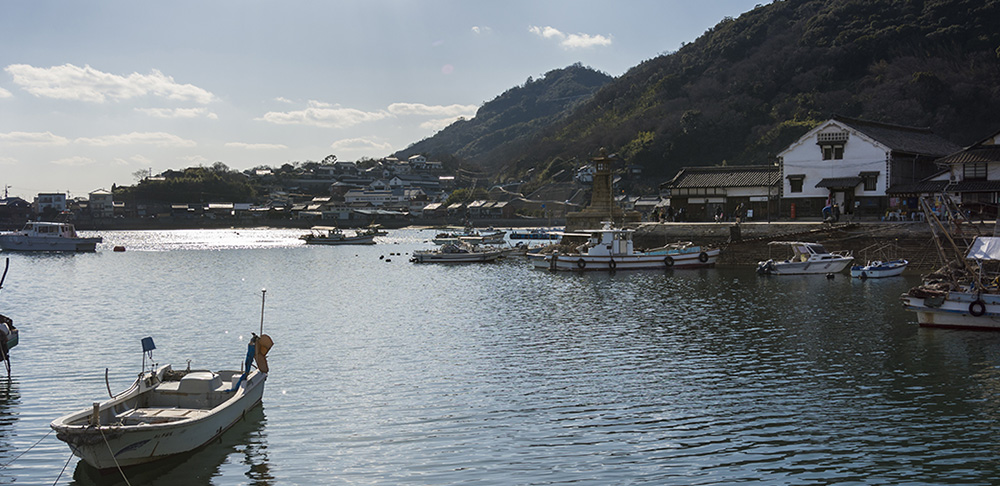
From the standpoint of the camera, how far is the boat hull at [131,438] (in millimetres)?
12203

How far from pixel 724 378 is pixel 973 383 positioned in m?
6.13

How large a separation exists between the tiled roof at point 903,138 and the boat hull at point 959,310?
106 ft

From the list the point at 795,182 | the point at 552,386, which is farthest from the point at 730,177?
the point at 552,386

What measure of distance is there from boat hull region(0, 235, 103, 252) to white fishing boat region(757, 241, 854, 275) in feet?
248

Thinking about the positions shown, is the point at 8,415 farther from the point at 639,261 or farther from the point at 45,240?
the point at 45,240

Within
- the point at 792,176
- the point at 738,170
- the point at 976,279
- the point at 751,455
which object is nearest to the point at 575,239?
the point at 738,170

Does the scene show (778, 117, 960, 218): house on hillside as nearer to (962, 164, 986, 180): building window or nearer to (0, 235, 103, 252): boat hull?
(962, 164, 986, 180): building window

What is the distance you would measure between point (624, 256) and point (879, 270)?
16.6 metres

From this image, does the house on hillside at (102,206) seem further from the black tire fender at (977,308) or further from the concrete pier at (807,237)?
the black tire fender at (977,308)

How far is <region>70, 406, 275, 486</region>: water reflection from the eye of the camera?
1281 centimetres

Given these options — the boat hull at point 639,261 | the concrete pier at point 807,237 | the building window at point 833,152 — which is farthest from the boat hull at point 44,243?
the building window at point 833,152

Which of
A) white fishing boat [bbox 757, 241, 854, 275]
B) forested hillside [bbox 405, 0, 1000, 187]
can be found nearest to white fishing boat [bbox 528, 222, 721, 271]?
white fishing boat [bbox 757, 241, 854, 275]

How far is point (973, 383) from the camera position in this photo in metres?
18.4

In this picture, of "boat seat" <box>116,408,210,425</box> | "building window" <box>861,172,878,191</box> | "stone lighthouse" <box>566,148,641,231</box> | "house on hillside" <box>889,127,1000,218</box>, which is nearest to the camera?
"boat seat" <box>116,408,210,425</box>
